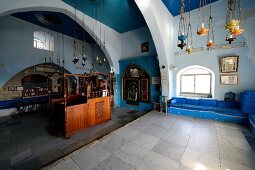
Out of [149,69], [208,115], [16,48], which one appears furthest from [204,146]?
[16,48]

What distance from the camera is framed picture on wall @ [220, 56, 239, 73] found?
482 centimetres

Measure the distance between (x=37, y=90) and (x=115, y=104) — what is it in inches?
223

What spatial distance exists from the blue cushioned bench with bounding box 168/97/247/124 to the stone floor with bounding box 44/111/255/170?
19.8 inches

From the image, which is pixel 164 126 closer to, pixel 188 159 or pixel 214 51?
pixel 188 159

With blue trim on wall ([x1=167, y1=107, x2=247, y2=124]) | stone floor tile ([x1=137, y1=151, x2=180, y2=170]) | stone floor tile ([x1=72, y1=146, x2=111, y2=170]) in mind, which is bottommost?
stone floor tile ([x1=72, y1=146, x2=111, y2=170])

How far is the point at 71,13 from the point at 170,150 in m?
6.37

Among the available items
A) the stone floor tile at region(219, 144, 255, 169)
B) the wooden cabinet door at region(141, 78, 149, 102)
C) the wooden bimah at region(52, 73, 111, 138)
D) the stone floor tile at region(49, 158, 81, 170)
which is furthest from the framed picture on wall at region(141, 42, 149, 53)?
the stone floor tile at region(49, 158, 81, 170)

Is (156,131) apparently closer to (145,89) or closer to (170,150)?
(170,150)

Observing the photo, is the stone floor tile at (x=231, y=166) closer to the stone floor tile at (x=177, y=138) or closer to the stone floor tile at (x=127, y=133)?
the stone floor tile at (x=177, y=138)

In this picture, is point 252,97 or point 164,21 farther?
point 164,21

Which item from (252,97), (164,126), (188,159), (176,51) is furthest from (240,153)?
(176,51)

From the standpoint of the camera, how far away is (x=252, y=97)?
404cm

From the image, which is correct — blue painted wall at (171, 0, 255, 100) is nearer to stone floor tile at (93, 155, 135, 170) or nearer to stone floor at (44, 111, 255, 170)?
stone floor at (44, 111, 255, 170)

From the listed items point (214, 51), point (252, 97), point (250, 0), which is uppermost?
point (250, 0)
